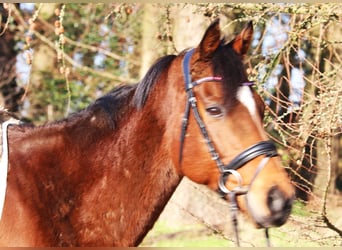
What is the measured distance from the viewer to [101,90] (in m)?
13.8

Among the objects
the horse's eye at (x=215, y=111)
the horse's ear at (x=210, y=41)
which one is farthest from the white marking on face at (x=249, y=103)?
the horse's ear at (x=210, y=41)

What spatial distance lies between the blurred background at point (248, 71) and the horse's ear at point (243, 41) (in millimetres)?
861

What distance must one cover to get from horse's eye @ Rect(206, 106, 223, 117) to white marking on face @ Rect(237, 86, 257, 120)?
107 mm

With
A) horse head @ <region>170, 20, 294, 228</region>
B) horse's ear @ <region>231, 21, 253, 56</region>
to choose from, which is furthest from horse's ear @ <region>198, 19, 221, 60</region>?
horse's ear @ <region>231, 21, 253, 56</region>

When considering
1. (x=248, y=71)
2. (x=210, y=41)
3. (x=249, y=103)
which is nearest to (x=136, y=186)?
(x=249, y=103)

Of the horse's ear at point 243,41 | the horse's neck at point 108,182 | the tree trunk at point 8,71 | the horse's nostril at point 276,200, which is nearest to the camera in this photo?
the horse's nostril at point 276,200

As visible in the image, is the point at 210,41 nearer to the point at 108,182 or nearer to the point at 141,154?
the point at 141,154

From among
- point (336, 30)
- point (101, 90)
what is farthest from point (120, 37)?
point (336, 30)

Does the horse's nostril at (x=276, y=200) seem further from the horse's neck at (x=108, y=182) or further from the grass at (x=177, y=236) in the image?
the grass at (x=177, y=236)

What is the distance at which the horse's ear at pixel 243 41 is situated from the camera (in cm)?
310

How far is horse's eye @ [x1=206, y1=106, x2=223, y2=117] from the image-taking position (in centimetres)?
285

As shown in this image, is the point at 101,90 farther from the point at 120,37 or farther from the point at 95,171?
the point at 95,171

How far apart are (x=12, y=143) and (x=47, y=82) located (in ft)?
37.5

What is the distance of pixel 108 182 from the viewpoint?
3025 mm
